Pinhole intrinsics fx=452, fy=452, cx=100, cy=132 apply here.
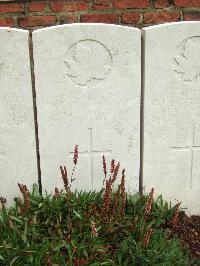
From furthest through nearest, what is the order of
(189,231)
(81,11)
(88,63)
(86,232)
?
(81,11)
(189,231)
(88,63)
(86,232)

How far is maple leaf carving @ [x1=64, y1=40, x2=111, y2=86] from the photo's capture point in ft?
9.41

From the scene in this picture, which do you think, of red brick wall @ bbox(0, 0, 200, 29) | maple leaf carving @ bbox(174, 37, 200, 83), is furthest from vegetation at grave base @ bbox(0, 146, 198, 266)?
red brick wall @ bbox(0, 0, 200, 29)

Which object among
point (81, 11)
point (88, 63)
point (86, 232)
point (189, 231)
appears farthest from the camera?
point (81, 11)

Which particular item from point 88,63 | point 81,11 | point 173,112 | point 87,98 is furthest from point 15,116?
point 81,11

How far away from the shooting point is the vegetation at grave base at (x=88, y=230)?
2553 mm

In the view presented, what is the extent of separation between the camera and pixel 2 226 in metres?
2.82

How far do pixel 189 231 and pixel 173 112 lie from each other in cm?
81

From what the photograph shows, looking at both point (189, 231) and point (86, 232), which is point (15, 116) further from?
point (189, 231)

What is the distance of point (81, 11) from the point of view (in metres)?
4.53

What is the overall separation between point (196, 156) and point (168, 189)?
0.31 meters

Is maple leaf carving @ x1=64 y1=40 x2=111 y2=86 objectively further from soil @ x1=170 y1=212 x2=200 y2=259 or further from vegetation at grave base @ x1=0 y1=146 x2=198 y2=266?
soil @ x1=170 y1=212 x2=200 y2=259

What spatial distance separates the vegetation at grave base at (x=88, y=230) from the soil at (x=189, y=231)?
59 millimetres

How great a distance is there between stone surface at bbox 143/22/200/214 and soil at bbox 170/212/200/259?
4.9 inches

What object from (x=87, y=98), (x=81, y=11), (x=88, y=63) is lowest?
(x=87, y=98)
